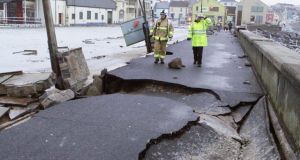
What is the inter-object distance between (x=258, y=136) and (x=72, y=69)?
472cm

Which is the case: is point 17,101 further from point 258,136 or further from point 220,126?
point 258,136

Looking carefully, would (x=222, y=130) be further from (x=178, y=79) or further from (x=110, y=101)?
(x=178, y=79)

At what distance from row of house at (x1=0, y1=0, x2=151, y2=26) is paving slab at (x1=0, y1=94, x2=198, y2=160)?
140 feet

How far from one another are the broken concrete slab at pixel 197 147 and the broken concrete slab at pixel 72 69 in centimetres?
365

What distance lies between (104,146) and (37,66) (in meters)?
10.5

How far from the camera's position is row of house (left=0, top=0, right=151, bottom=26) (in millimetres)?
49000

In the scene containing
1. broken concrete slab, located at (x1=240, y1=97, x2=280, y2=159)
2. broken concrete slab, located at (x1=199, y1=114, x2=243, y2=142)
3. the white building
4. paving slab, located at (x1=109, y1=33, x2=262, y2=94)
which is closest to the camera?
broken concrete slab, located at (x1=240, y1=97, x2=280, y2=159)

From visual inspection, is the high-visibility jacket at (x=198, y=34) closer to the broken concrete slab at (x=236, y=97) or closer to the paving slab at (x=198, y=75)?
the paving slab at (x=198, y=75)

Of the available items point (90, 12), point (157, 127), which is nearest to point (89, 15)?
point (90, 12)

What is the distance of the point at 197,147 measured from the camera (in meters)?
5.27

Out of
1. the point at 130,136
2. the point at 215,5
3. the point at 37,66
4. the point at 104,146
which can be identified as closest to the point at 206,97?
the point at 130,136

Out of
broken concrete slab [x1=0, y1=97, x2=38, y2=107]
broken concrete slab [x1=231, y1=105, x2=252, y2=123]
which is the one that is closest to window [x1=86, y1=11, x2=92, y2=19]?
broken concrete slab [x1=0, y1=97, x2=38, y2=107]

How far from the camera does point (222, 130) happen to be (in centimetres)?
594

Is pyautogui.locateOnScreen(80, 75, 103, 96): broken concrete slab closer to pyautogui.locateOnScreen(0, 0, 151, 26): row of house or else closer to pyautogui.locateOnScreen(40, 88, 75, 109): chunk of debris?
pyautogui.locateOnScreen(40, 88, 75, 109): chunk of debris
